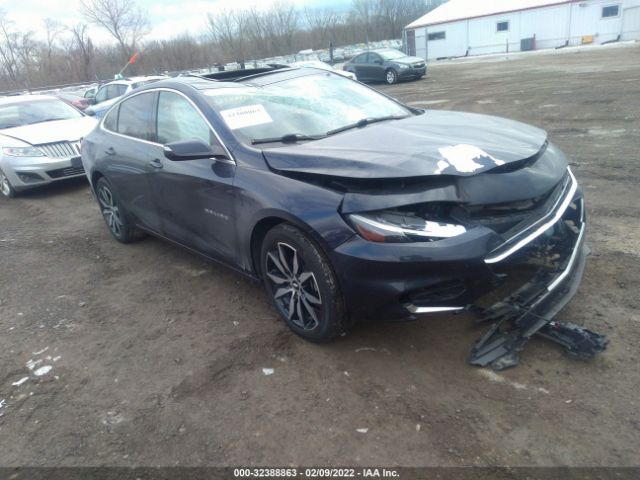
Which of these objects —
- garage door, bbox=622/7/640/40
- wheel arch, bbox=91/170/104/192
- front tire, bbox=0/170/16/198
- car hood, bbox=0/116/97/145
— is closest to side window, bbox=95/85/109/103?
car hood, bbox=0/116/97/145

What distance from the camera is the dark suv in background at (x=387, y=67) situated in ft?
69.9

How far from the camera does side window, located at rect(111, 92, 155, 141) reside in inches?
163

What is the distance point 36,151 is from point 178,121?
16.7 ft

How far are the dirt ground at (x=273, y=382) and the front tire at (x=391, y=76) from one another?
1825cm

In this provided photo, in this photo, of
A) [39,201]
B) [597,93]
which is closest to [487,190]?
[39,201]

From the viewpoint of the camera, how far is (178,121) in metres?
3.75

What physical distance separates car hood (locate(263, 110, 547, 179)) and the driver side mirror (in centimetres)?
41

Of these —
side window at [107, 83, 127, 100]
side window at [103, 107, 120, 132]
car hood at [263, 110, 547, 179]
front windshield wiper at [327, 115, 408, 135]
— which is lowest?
car hood at [263, 110, 547, 179]

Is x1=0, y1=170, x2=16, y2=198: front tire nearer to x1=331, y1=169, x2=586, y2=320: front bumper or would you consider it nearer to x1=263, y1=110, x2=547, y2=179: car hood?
x1=263, y1=110, x2=547, y2=179: car hood

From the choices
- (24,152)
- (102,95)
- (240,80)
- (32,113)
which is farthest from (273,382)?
(102,95)

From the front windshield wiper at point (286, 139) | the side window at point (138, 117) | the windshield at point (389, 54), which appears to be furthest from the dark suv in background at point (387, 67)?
the front windshield wiper at point (286, 139)

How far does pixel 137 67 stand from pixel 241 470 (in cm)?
4887

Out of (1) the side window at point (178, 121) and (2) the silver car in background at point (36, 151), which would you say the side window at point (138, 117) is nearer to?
(1) the side window at point (178, 121)

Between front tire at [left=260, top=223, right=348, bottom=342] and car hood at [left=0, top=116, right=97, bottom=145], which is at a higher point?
car hood at [left=0, top=116, right=97, bottom=145]
